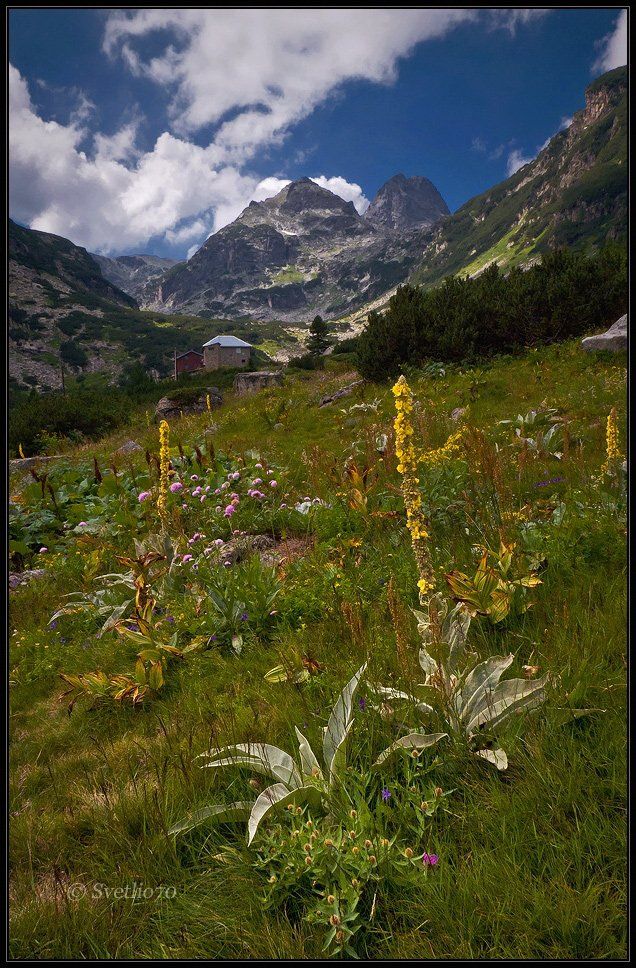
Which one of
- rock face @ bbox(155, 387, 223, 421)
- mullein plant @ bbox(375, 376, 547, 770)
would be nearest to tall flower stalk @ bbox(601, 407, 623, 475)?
mullein plant @ bbox(375, 376, 547, 770)

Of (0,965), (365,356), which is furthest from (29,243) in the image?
(0,965)

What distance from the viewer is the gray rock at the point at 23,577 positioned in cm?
544

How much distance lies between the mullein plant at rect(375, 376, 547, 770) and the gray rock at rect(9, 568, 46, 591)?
5.05 meters

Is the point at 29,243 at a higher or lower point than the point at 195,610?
higher

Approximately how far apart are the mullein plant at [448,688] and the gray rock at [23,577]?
5048 mm

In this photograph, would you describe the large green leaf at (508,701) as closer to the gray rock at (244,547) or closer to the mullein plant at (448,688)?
the mullein plant at (448,688)

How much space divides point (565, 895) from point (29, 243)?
253 meters

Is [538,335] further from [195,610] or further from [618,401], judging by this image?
[195,610]

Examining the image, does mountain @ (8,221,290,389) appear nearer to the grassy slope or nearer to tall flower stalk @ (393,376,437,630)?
the grassy slope

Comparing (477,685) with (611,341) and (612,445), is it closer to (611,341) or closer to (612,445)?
(612,445)

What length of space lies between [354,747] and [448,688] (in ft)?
1.68

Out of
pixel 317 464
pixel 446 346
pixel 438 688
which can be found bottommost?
pixel 438 688

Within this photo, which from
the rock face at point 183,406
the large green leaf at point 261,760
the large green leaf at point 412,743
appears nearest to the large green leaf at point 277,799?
the large green leaf at point 261,760

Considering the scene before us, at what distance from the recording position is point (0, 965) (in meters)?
1.43
